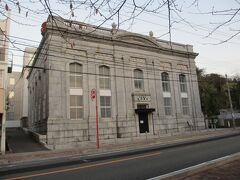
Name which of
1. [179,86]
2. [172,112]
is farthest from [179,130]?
[179,86]

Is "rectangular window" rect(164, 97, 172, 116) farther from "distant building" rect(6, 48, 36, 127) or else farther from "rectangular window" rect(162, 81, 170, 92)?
"distant building" rect(6, 48, 36, 127)

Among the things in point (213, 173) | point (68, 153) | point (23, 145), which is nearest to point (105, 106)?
point (23, 145)

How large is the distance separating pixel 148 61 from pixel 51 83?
13419 millimetres

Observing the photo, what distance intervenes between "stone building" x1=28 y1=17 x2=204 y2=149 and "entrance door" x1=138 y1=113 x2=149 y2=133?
12 cm

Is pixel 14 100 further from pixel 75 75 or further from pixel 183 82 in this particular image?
pixel 183 82

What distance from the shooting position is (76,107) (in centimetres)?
2441

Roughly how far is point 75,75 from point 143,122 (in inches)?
389

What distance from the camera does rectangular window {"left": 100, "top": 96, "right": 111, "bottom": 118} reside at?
25891 mm

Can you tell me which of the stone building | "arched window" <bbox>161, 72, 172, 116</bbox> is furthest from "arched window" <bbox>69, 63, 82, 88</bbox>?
"arched window" <bbox>161, 72, 172, 116</bbox>

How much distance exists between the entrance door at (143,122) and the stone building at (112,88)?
12 centimetres

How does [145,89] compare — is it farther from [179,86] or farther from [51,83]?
[51,83]

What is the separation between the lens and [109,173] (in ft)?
27.4

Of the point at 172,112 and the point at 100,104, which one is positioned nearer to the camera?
the point at 100,104

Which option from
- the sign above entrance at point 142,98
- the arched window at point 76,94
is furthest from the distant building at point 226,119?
the arched window at point 76,94
